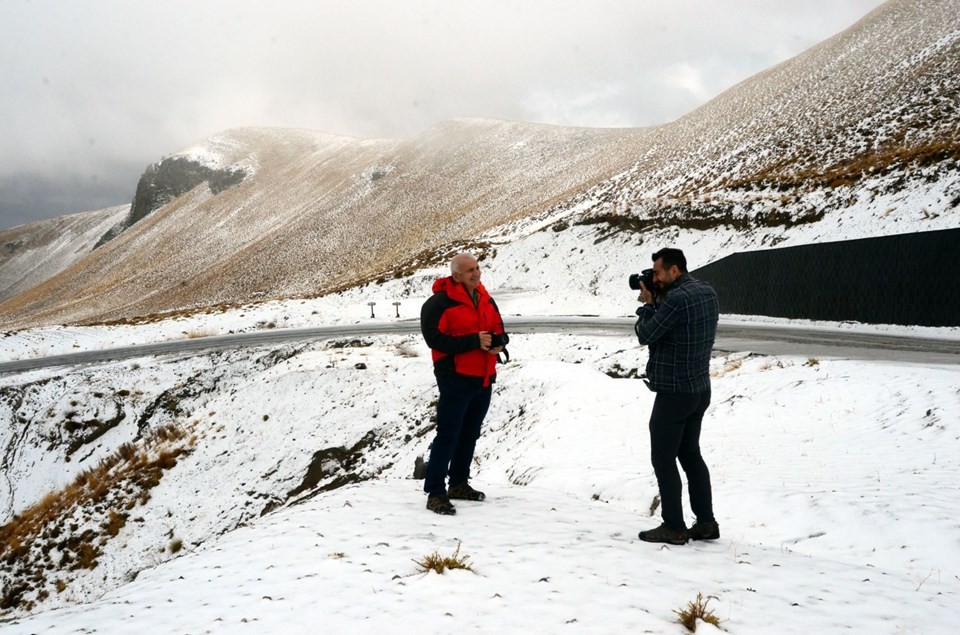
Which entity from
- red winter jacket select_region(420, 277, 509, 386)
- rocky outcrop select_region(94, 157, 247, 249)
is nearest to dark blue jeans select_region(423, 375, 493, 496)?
red winter jacket select_region(420, 277, 509, 386)

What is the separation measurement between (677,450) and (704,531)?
872 millimetres

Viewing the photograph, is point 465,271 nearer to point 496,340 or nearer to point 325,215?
point 496,340

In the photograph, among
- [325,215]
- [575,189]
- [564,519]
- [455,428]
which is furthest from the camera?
[325,215]

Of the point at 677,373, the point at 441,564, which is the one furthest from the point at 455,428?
the point at 677,373

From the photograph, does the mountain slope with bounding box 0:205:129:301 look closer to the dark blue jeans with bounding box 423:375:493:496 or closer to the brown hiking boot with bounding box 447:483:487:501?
the brown hiking boot with bounding box 447:483:487:501

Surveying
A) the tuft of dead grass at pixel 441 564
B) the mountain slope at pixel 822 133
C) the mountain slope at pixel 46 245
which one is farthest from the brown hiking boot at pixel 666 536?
the mountain slope at pixel 46 245

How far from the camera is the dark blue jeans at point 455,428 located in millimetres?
5684

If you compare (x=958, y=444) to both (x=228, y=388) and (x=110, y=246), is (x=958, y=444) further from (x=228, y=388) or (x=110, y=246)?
(x=110, y=246)

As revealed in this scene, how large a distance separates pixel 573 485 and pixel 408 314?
19240 mm

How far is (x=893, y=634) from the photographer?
3314 mm

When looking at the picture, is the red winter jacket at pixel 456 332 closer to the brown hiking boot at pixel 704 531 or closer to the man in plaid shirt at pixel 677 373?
the man in plaid shirt at pixel 677 373

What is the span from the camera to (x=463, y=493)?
6422mm

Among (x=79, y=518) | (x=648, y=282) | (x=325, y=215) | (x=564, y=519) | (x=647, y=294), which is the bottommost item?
(x=79, y=518)

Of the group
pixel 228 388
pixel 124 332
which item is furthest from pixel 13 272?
pixel 228 388
